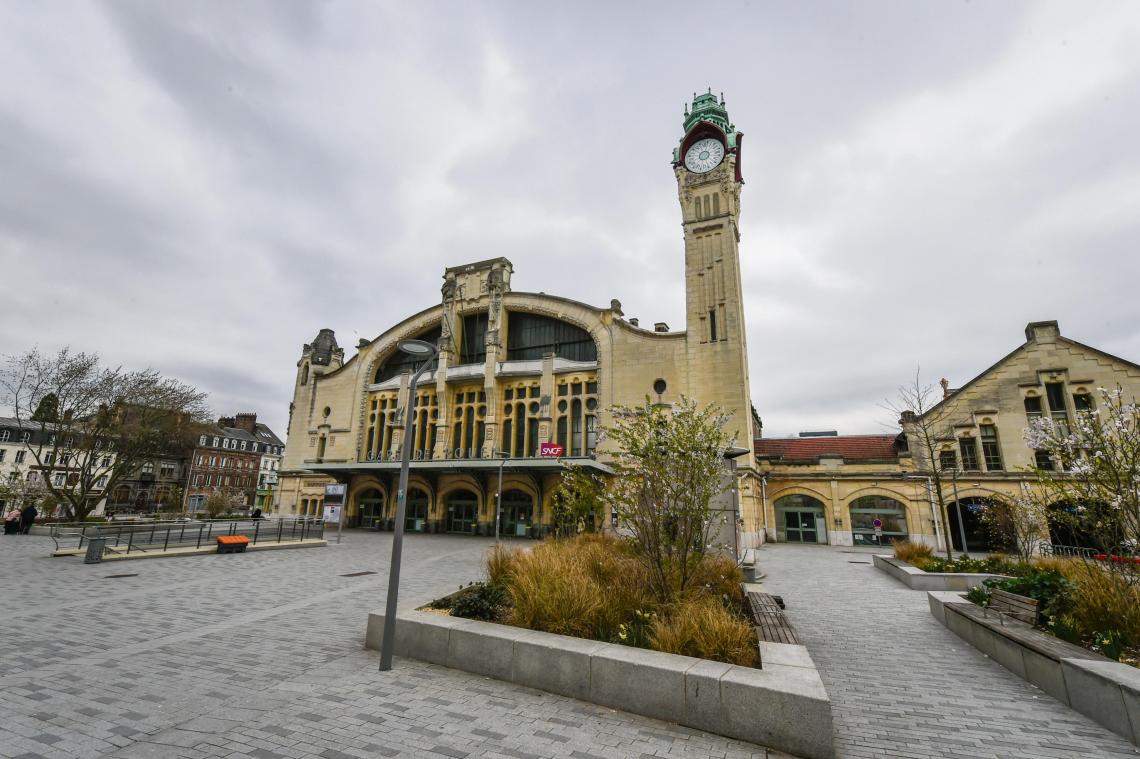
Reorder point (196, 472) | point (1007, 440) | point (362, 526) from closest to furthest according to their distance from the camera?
1. point (1007, 440)
2. point (362, 526)
3. point (196, 472)

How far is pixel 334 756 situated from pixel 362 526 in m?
36.4

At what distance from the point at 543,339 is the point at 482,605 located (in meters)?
30.2

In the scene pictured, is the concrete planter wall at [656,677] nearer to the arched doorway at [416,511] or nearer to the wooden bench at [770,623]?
the wooden bench at [770,623]

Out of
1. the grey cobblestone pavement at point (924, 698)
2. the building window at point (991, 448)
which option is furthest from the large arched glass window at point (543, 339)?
the grey cobblestone pavement at point (924, 698)

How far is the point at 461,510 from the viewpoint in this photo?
111 feet

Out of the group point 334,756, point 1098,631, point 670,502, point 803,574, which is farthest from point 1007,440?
point 334,756

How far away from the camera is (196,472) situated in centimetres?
6331

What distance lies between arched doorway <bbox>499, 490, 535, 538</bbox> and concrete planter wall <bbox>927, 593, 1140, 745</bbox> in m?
25.5

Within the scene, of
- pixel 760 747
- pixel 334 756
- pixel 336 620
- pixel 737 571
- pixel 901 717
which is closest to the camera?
pixel 334 756

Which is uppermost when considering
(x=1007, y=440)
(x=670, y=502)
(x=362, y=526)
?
(x=1007, y=440)

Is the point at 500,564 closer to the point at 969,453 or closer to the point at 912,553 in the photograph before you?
the point at 912,553

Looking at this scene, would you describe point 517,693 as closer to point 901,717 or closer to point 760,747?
point 760,747

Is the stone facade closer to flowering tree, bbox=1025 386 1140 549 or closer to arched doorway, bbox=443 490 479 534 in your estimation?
arched doorway, bbox=443 490 479 534

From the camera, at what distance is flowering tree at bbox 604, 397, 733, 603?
7.50m
